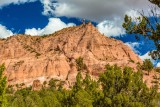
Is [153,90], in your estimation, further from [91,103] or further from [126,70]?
[91,103]

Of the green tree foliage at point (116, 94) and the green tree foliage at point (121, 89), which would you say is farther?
the green tree foliage at point (116, 94)

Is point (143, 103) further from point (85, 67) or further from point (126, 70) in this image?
point (85, 67)

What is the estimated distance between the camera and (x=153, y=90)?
5206 cm

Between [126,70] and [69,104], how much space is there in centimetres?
904

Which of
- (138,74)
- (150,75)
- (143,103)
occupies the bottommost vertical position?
(143,103)

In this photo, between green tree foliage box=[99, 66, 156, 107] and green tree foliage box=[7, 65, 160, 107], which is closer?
green tree foliage box=[99, 66, 156, 107]

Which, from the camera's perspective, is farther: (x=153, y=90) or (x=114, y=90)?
(x=153, y=90)

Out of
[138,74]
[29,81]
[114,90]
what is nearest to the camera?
[114,90]

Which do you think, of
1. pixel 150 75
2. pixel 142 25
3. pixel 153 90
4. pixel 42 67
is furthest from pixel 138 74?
pixel 42 67

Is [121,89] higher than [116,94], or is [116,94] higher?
[121,89]

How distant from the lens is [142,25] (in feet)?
71.4

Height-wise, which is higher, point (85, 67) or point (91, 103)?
point (85, 67)

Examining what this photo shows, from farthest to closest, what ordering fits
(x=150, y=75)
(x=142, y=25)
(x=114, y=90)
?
(x=150, y=75)
(x=114, y=90)
(x=142, y=25)

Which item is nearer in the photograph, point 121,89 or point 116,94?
Result: point 116,94
